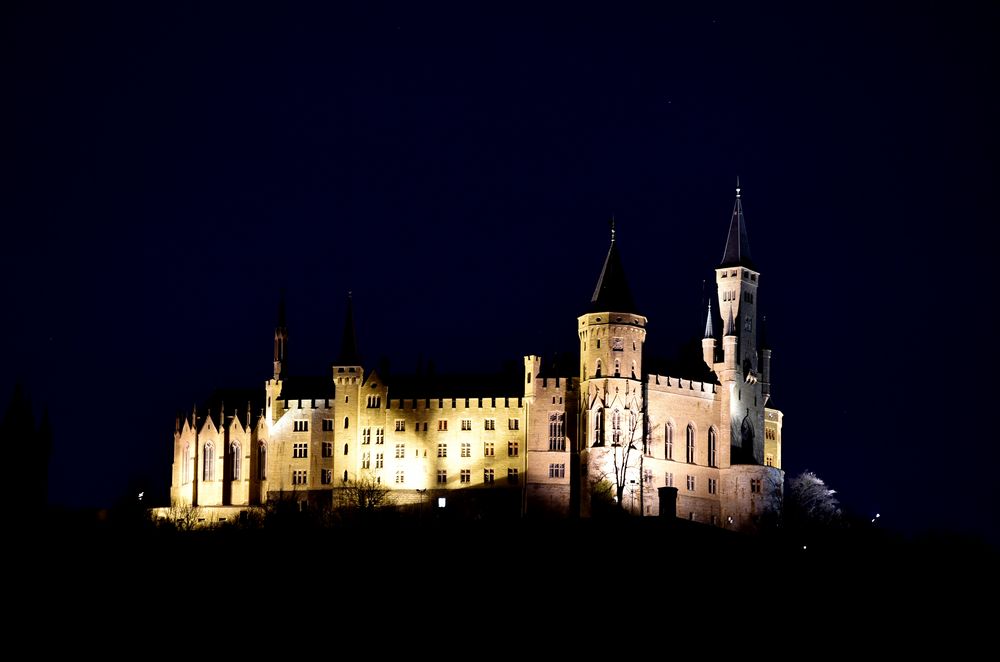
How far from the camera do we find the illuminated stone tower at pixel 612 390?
116m

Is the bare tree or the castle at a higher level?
the castle

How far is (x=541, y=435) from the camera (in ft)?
389

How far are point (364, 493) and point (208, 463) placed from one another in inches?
444

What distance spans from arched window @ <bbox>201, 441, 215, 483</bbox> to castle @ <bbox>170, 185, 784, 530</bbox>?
7 centimetres

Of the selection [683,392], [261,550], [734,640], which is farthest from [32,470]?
[734,640]

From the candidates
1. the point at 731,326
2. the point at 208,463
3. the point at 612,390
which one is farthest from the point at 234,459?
the point at 731,326

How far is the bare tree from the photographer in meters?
118

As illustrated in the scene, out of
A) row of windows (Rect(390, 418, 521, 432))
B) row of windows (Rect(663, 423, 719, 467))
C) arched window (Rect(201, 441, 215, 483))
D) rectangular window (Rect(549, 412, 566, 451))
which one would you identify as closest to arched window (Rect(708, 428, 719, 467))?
row of windows (Rect(663, 423, 719, 467))

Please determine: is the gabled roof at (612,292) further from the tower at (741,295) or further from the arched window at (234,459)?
the arched window at (234,459)

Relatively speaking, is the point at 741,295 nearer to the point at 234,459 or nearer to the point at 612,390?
the point at 612,390

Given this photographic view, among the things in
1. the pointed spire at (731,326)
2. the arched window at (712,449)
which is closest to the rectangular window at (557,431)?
the arched window at (712,449)

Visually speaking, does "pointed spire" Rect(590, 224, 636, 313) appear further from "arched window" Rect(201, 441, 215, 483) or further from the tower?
"arched window" Rect(201, 441, 215, 483)

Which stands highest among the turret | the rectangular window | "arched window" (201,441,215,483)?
the turret

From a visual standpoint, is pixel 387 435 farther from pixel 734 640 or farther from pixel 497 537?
pixel 734 640
